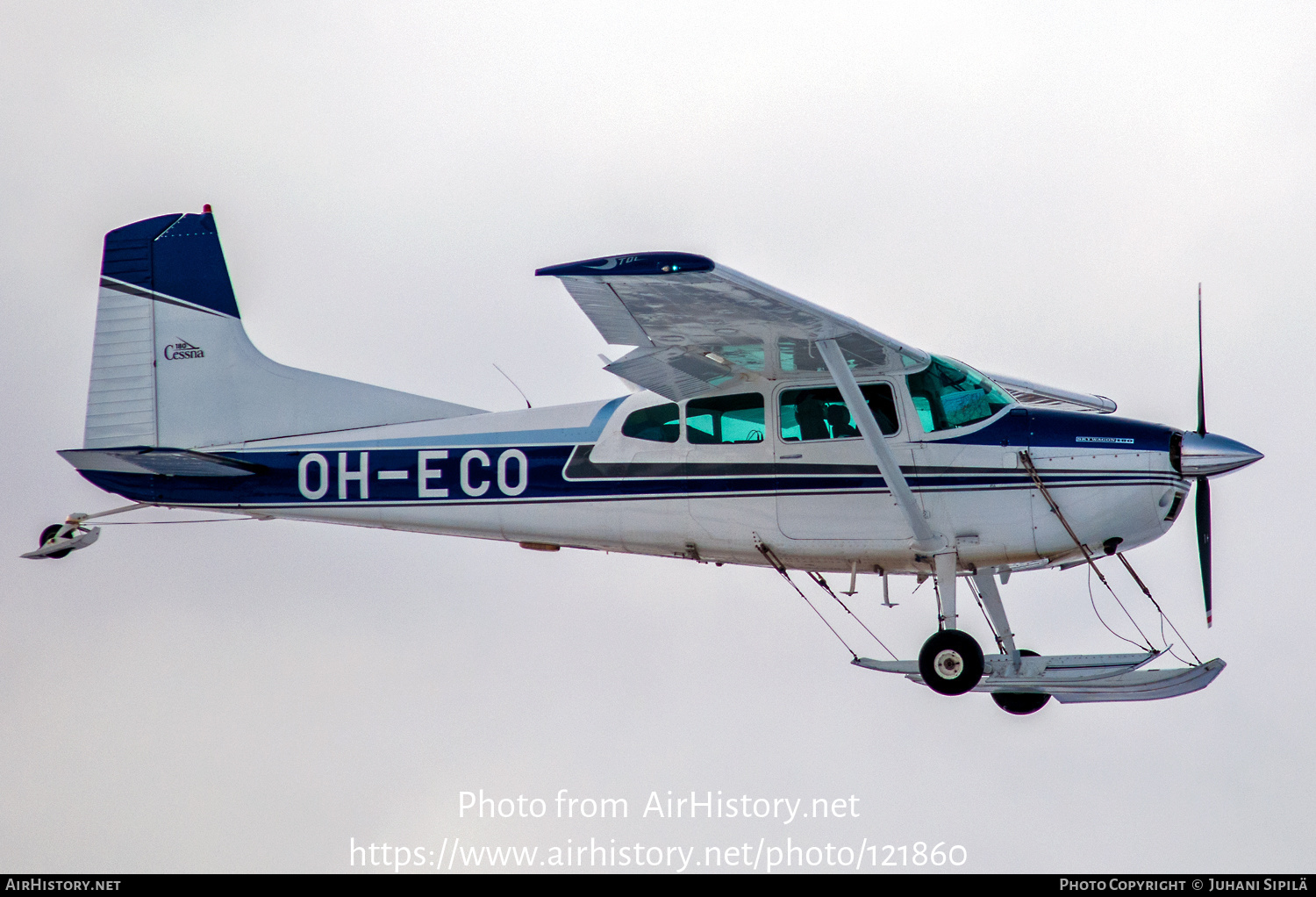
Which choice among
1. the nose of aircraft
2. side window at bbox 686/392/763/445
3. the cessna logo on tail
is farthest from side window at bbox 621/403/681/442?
the cessna logo on tail

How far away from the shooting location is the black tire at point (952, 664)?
12.7 metres

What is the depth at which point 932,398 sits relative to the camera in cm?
1296

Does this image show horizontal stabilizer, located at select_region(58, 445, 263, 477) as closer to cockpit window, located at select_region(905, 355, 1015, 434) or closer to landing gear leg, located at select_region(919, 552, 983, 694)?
cockpit window, located at select_region(905, 355, 1015, 434)

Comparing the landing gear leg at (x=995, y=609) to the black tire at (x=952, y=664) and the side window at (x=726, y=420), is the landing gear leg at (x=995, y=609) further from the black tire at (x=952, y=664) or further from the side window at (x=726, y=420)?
the side window at (x=726, y=420)

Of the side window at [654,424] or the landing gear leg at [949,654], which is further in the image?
the side window at [654,424]

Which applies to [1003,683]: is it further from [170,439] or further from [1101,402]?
[170,439]

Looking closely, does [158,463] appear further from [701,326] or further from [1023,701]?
[1023,701]

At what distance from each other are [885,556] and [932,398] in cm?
141

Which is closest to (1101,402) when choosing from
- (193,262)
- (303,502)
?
(303,502)

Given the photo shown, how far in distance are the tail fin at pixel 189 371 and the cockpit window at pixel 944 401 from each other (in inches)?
171

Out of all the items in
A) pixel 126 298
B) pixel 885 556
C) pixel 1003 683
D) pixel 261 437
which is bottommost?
pixel 1003 683

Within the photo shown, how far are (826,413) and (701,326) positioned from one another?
1.61m

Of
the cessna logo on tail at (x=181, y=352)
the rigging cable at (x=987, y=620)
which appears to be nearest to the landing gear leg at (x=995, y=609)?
the rigging cable at (x=987, y=620)

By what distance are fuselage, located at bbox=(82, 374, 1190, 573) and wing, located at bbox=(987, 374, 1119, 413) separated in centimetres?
316
